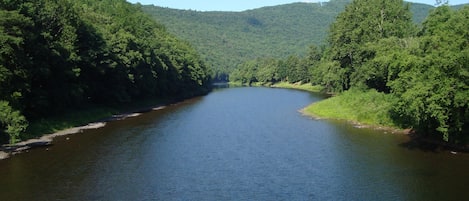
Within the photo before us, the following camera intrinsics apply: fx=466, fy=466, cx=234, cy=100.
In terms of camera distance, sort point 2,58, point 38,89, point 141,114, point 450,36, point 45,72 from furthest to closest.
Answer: point 141,114, point 38,89, point 45,72, point 2,58, point 450,36

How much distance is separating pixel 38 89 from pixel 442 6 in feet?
183

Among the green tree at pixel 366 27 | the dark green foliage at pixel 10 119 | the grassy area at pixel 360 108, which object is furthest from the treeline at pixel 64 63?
the green tree at pixel 366 27

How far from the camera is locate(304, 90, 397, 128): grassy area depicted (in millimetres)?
62344

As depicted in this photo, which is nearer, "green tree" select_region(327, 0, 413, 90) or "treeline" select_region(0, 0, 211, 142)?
"treeline" select_region(0, 0, 211, 142)

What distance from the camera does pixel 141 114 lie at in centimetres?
8569

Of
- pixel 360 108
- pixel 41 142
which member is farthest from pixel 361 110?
pixel 41 142

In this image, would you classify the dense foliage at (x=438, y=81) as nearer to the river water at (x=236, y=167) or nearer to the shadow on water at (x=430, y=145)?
the shadow on water at (x=430, y=145)

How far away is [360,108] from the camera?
7138cm

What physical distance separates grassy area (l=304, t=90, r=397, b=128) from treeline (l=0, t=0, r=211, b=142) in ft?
121

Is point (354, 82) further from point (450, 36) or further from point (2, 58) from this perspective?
point (2, 58)

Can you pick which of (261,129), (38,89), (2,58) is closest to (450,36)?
(261,129)

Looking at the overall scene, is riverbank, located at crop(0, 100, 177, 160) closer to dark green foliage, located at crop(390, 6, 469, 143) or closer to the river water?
the river water

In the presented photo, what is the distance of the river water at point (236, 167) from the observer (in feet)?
108

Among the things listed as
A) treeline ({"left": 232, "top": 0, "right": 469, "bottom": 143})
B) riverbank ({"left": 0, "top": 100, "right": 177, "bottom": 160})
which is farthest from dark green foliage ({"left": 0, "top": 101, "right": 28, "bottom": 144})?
treeline ({"left": 232, "top": 0, "right": 469, "bottom": 143})
